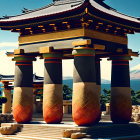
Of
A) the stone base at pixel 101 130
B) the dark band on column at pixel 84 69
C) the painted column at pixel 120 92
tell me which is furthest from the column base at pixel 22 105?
the painted column at pixel 120 92

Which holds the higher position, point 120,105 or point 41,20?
point 41,20

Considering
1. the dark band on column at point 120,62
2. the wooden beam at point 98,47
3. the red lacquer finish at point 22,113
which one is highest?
the wooden beam at point 98,47

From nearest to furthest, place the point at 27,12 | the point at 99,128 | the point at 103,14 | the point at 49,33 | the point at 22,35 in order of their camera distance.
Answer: the point at 99,128 → the point at 103,14 → the point at 49,33 → the point at 22,35 → the point at 27,12

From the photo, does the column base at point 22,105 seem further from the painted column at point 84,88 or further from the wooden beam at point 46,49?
the painted column at point 84,88

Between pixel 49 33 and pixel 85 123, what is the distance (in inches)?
321

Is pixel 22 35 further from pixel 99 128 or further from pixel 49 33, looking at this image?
pixel 99 128

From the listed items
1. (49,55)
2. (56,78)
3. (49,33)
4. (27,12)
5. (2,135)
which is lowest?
(2,135)

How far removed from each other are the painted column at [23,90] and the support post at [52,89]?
87.8 inches

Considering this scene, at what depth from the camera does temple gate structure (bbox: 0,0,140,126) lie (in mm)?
24109

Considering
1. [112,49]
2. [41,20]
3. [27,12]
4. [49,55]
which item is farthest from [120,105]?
[27,12]

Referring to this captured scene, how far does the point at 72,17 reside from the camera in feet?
81.7

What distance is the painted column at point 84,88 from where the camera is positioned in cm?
2372

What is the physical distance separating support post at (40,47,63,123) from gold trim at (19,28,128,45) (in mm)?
1289

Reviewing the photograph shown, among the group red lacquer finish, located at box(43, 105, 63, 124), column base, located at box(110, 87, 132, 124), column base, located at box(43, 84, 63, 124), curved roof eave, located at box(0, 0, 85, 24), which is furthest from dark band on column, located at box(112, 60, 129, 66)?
red lacquer finish, located at box(43, 105, 63, 124)
